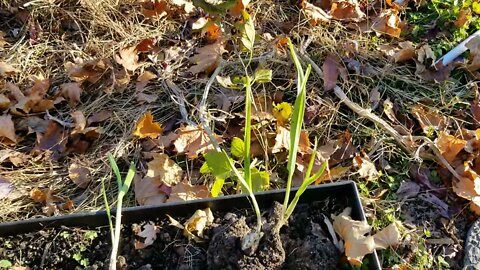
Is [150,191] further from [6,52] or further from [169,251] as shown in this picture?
[6,52]

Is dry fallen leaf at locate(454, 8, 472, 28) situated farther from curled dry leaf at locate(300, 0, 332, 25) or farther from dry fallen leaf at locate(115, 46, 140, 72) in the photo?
dry fallen leaf at locate(115, 46, 140, 72)

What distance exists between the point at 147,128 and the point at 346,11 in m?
1.16

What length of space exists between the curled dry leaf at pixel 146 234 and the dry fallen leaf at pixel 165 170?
1.38 feet

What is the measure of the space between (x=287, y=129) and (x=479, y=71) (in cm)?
95

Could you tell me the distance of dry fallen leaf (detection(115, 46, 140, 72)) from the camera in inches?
103

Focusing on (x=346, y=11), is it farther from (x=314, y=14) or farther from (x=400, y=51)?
(x=400, y=51)

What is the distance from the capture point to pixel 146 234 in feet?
5.73

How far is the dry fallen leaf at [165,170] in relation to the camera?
86.0 inches

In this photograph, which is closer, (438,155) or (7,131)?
(438,155)

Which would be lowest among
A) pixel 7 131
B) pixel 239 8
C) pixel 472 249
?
pixel 472 249

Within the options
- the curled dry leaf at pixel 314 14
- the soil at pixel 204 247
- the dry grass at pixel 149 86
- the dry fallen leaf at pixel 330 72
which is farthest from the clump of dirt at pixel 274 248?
the curled dry leaf at pixel 314 14

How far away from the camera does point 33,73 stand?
270 centimetres

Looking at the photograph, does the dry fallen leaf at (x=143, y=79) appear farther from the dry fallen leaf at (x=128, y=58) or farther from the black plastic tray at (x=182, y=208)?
the black plastic tray at (x=182, y=208)

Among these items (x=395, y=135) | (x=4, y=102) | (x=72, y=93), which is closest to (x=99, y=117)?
(x=72, y=93)
